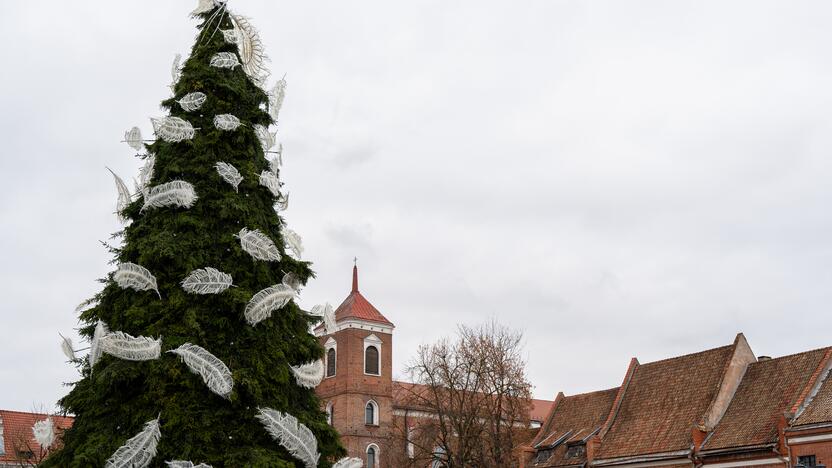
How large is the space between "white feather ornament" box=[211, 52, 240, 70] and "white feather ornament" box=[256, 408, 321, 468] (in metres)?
6.34

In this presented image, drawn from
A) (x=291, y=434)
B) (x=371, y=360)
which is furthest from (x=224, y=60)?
(x=371, y=360)

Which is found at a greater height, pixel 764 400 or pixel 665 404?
pixel 665 404

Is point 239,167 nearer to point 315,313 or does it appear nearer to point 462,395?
point 315,313

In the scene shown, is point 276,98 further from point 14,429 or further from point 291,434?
point 14,429

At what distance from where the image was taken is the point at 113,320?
1301cm

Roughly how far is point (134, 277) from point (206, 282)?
1110mm

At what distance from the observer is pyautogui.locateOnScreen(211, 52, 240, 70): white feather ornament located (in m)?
14.9

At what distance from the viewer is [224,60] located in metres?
14.9

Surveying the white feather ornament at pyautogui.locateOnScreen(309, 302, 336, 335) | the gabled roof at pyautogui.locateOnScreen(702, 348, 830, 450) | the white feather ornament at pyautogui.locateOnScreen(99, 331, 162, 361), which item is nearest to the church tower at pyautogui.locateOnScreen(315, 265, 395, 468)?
the gabled roof at pyautogui.locateOnScreen(702, 348, 830, 450)

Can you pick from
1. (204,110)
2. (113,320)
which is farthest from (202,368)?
(204,110)

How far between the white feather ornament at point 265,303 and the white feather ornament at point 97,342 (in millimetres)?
2114

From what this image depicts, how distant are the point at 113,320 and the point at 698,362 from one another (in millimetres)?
28575

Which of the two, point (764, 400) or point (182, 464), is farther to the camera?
point (764, 400)

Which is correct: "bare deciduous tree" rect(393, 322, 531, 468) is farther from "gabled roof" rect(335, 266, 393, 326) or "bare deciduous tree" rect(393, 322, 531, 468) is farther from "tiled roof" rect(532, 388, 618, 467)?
"gabled roof" rect(335, 266, 393, 326)
